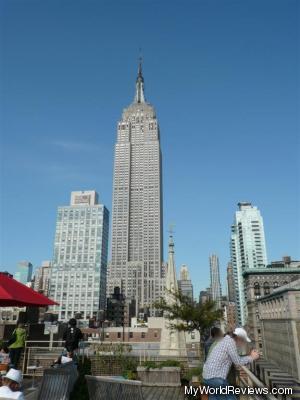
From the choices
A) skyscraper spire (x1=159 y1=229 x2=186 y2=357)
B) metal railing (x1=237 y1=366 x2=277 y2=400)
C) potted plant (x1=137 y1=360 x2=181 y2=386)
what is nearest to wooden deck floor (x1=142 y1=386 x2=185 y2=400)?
potted plant (x1=137 y1=360 x2=181 y2=386)

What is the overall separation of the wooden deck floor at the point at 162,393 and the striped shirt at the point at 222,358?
18.5 ft

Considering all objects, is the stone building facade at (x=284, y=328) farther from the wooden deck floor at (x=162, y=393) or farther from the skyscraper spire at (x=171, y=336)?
the wooden deck floor at (x=162, y=393)

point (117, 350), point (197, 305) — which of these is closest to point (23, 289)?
point (117, 350)

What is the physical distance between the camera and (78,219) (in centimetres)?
17050

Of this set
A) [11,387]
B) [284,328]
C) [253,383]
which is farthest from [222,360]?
[284,328]

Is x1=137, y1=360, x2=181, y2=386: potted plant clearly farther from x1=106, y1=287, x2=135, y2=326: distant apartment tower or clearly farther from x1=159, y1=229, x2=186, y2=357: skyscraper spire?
x1=106, y1=287, x2=135, y2=326: distant apartment tower

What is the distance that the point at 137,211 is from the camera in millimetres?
175375

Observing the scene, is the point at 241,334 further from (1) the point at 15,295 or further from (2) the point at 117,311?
(2) the point at 117,311

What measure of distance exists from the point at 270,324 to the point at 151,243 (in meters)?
93.1

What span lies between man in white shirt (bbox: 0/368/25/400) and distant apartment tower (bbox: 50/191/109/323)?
157 m

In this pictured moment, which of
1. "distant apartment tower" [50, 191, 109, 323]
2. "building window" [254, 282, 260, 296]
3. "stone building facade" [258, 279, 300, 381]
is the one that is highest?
"distant apartment tower" [50, 191, 109, 323]

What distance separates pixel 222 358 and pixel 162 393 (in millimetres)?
6855

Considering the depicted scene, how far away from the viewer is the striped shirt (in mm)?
4648

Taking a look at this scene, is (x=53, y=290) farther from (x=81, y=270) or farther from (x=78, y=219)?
(x=78, y=219)
